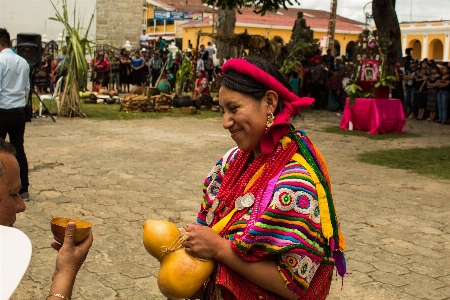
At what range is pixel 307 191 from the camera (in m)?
1.99

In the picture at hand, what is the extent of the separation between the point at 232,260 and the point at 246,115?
1.75 ft

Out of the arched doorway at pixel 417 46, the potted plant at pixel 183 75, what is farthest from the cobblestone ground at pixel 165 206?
the arched doorway at pixel 417 46

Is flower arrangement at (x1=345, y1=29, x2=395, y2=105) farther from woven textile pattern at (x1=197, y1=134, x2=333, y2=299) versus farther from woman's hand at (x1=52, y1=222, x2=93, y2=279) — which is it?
woman's hand at (x1=52, y1=222, x2=93, y2=279)

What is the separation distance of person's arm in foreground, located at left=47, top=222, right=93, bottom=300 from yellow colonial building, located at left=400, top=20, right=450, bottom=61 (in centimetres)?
4824

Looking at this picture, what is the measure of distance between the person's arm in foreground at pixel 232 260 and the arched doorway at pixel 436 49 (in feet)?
167

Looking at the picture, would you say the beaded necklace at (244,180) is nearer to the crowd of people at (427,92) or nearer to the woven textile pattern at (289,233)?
the woven textile pattern at (289,233)

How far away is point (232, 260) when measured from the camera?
79.6 inches

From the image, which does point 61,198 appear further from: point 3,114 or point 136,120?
point 136,120

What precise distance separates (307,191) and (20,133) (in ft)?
17.2

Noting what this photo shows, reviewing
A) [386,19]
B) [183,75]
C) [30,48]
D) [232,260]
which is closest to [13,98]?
[232,260]

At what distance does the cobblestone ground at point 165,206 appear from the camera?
4.38m

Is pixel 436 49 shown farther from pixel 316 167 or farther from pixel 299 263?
pixel 299 263

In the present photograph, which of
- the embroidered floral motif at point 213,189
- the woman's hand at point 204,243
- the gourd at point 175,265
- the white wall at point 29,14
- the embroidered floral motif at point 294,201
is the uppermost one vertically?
the white wall at point 29,14

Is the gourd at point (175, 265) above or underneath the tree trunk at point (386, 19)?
underneath
